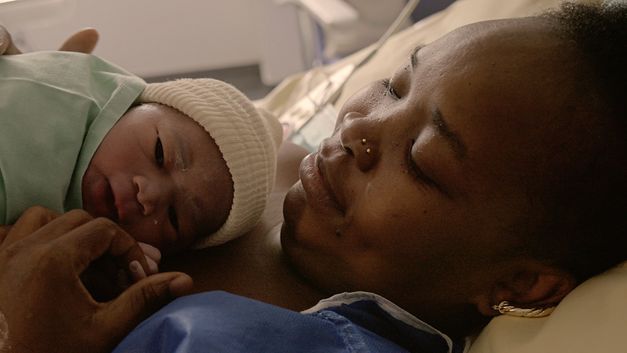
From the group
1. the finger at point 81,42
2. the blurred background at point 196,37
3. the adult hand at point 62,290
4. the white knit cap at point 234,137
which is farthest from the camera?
the blurred background at point 196,37

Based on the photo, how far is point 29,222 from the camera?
0.82 m

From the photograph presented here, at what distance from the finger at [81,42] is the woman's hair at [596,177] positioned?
2.59 feet

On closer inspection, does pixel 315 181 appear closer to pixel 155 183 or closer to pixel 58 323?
pixel 155 183

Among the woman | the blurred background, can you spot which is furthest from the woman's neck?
the blurred background

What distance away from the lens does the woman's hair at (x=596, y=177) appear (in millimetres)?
797

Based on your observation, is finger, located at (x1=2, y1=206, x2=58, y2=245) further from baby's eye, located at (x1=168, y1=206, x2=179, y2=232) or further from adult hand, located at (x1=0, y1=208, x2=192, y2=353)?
baby's eye, located at (x1=168, y1=206, x2=179, y2=232)

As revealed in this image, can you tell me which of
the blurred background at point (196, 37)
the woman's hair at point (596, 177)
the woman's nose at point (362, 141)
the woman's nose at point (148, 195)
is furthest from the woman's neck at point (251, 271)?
the blurred background at point (196, 37)

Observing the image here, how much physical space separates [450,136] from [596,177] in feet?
0.57

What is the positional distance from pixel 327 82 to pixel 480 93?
98 centimetres

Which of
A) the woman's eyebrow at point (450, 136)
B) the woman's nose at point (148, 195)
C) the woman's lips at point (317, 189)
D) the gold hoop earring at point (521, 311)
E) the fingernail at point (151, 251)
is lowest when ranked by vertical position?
the gold hoop earring at point (521, 311)

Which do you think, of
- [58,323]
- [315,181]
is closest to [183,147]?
[315,181]

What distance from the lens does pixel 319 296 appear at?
102cm

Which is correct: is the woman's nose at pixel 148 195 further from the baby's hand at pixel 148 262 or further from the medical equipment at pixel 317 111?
the medical equipment at pixel 317 111

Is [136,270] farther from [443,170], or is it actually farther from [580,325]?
[580,325]
